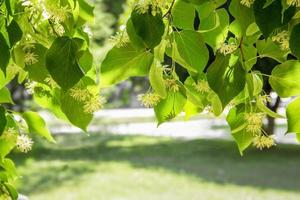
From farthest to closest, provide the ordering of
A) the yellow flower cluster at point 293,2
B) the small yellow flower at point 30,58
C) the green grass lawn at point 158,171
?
the green grass lawn at point 158,171, the small yellow flower at point 30,58, the yellow flower cluster at point 293,2

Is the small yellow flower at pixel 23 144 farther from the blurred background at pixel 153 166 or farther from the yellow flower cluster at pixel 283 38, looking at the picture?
the blurred background at pixel 153 166

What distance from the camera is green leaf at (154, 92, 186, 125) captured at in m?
0.60

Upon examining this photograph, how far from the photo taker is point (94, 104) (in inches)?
22.0

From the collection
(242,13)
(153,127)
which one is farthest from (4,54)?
(153,127)

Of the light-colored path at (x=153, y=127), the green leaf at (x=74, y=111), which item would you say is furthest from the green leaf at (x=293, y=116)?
the light-colored path at (x=153, y=127)

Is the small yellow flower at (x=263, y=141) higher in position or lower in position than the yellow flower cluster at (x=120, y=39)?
lower

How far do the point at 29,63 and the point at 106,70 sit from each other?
0.27 ft

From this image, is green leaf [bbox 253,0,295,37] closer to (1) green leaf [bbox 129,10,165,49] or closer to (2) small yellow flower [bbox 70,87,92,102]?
(1) green leaf [bbox 129,10,165,49]

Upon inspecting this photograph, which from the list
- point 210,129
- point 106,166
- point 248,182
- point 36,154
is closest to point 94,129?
point 210,129

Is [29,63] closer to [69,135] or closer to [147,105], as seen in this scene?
[147,105]

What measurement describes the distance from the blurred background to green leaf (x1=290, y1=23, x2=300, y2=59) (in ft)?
14.4

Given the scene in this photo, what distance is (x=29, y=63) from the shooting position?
57 cm

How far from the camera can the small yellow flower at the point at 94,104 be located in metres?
0.56

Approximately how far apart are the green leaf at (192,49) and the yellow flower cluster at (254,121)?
0.08 meters
